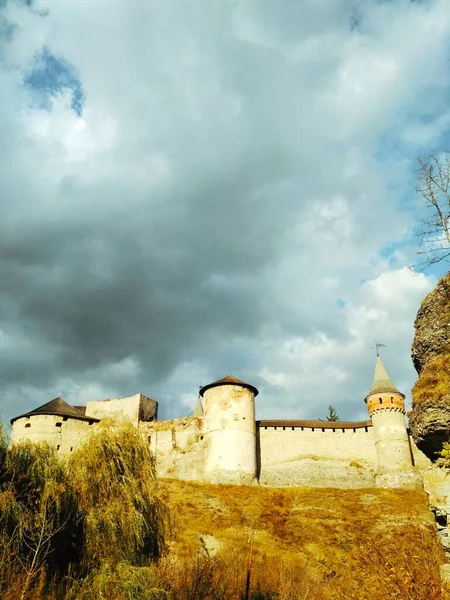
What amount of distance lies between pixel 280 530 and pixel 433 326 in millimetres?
28420

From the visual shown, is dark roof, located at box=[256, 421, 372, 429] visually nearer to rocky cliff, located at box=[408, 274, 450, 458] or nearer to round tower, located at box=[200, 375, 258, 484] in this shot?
round tower, located at box=[200, 375, 258, 484]

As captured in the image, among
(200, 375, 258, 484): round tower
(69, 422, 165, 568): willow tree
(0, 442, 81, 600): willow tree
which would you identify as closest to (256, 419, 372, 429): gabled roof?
(200, 375, 258, 484): round tower

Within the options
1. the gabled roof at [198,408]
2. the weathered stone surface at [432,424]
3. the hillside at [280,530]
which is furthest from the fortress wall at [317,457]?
the weathered stone surface at [432,424]

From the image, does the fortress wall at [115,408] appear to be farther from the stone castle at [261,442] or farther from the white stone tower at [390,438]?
the white stone tower at [390,438]

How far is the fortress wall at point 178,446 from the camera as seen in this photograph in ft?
157

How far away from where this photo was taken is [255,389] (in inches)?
2013

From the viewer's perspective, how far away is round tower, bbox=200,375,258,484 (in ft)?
153

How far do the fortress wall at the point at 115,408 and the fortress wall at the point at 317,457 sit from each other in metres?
12.8

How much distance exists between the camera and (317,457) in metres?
48.9

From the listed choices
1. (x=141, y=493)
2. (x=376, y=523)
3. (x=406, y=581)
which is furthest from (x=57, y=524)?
(x=376, y=523)

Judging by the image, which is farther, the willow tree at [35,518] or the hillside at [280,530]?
the hillside at [280,530]

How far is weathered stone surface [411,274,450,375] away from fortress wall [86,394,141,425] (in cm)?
Result: 4550

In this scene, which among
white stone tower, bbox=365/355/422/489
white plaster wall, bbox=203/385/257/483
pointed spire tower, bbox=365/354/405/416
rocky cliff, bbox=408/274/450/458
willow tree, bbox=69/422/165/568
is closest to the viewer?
rocky cliff, bbox=408/274/450/458

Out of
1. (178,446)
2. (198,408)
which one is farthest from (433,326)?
(198,408)
